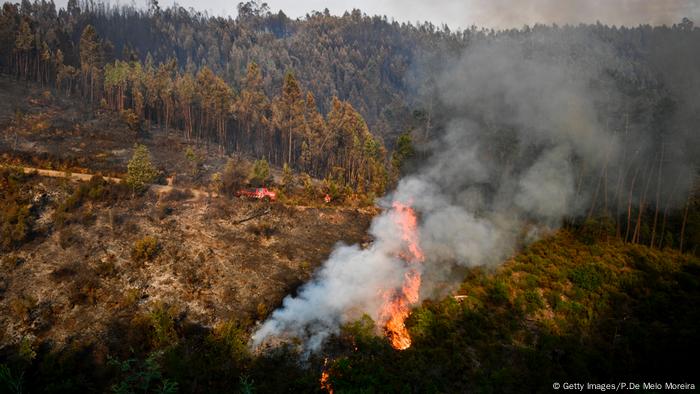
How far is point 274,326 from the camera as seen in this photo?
16.2 m

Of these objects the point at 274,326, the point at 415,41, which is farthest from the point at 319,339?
the point at 415,41

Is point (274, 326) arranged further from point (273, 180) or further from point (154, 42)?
point (154, 42)

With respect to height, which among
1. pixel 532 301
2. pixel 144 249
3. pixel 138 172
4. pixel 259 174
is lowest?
pixel 532 301

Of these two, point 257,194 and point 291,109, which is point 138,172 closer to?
point 257,194

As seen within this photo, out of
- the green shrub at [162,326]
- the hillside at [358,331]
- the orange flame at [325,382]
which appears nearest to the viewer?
the orange flame at [325,382]

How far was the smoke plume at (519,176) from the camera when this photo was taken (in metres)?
23.2

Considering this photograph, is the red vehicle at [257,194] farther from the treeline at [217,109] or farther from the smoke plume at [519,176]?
the treeline at [217,109]

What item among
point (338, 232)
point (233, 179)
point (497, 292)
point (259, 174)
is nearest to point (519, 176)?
point (497, 292)

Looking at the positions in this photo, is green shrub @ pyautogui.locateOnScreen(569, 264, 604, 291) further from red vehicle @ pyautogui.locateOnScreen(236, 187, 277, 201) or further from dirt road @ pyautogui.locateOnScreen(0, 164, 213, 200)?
dirt road @ pyautogui.locateOnScreen(0, 164, 213, 200)

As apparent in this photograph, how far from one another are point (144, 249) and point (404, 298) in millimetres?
15329

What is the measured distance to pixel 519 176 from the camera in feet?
107

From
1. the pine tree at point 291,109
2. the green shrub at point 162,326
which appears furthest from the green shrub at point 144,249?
the pine tree at point 291,109

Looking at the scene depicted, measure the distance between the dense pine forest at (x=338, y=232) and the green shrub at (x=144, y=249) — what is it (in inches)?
12.2

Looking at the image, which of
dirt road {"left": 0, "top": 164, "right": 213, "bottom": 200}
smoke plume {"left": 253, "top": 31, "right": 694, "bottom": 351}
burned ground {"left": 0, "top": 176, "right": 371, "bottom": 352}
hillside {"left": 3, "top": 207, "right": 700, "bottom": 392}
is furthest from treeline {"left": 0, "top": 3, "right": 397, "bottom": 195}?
hillside {"left": 3, "top": 207, "right": 700, "bottom": 392}
